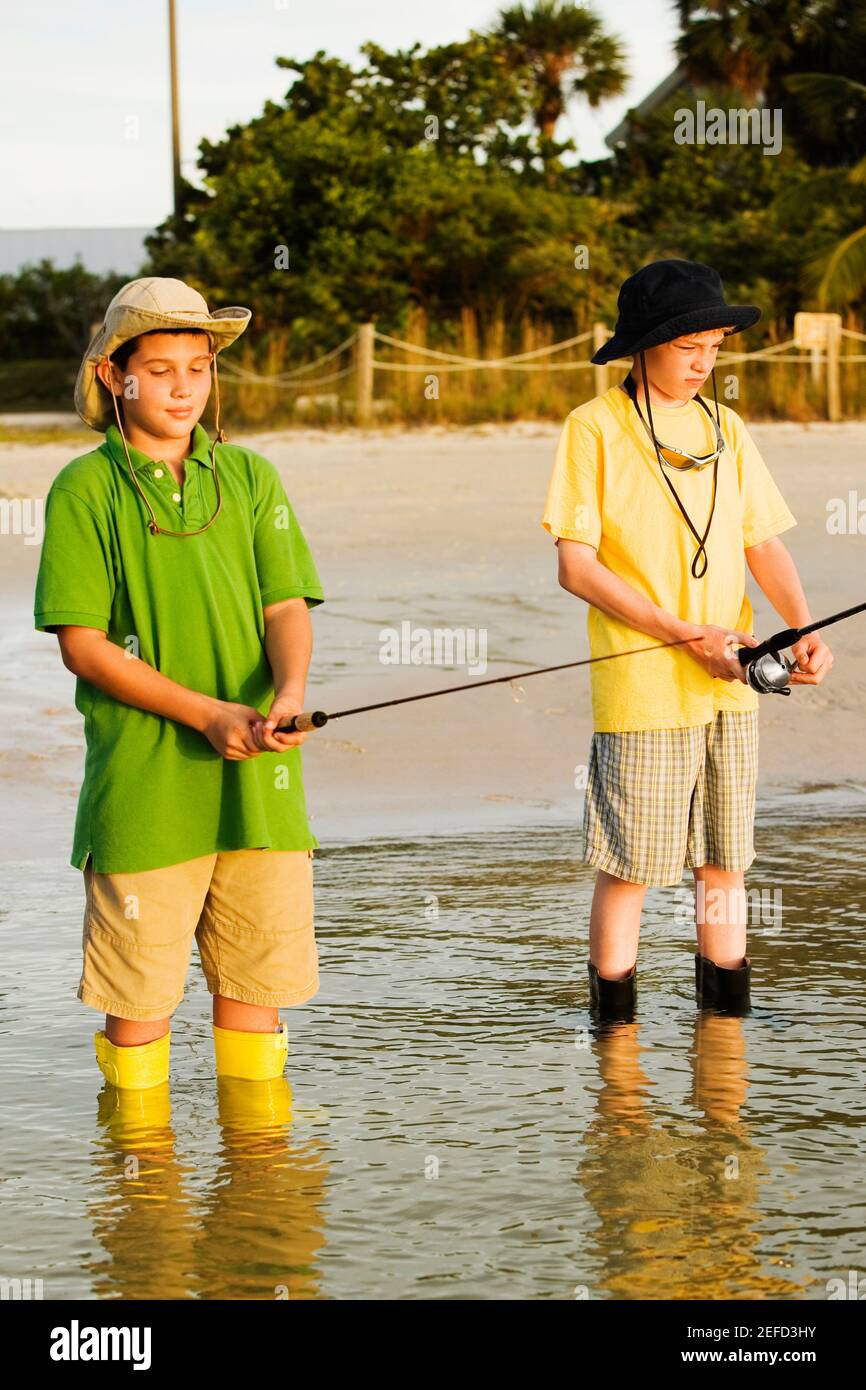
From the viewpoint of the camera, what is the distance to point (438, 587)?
9844 millimetres

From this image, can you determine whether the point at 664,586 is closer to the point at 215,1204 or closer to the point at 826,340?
the point at 215,1204

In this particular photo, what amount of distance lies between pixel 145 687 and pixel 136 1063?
73 centimetres

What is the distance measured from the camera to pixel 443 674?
26.5 ft

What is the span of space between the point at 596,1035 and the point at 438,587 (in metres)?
5.80

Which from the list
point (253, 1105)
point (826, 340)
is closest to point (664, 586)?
point (253, 1105)

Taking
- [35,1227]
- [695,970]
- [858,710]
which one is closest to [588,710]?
[858,710]

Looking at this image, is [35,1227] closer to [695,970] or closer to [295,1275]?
[295,1275]

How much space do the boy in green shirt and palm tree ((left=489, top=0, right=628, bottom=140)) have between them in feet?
87.0

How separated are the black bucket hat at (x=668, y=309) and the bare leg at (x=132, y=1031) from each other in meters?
1.55

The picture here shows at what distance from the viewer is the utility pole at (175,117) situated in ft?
85.8

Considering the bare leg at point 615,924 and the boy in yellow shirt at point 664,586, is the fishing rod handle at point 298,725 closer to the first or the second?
the boy in yellow shirt at point 664,586

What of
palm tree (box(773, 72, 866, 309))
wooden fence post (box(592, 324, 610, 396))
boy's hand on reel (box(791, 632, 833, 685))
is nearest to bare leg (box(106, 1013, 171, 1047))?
boy's hand on reel (box(791, 632, 833, 685))

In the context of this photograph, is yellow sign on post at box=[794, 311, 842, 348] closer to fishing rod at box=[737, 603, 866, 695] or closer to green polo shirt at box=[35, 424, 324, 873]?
fishing rod at box=[737, 603, 866, 695]
